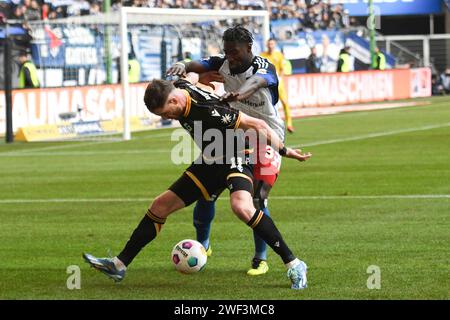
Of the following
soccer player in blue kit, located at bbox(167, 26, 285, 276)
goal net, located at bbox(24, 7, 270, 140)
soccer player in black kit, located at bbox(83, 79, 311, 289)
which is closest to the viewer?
soccer player in black kit, located at bbox(83, 79, 311, 289)

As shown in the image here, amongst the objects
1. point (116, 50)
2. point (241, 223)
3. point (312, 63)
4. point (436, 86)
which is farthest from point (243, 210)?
point (436, 86)

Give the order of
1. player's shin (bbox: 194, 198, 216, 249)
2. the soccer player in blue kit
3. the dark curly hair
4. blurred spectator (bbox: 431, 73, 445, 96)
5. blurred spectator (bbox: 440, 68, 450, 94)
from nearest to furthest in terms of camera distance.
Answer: the dark curly hair < the soccer player in blue kit < player's shin (bbox: 194, 198, 216, 249) < blurred spectator (bbox: 431, 73, 445, 96) < blurred spectator (bbox: 440, 68, 450, 94)

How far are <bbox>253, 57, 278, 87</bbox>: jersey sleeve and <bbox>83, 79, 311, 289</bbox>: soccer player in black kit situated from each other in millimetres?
645

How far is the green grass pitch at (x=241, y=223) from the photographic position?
31.8 ft

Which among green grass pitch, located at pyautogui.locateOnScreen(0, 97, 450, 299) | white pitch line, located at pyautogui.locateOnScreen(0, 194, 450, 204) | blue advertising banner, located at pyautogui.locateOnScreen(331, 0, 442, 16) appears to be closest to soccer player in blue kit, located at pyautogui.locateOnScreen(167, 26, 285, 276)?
green grass pitch, located at pyautogui.locateOnScreen(0, 97, 450, 299)

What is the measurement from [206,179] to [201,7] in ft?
107

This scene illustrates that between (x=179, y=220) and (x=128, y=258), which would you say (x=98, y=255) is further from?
(x=179, y=220)

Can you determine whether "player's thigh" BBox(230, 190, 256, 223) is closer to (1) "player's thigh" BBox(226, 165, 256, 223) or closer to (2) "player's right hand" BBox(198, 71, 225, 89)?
(1) "player's thigh" BBox(226, 165, 256, 223)

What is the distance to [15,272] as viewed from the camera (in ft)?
34.6

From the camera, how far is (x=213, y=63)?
10.7 meters

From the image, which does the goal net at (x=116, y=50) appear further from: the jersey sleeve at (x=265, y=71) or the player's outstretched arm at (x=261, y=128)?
the player's outstretched arm at (x=261, y=128)

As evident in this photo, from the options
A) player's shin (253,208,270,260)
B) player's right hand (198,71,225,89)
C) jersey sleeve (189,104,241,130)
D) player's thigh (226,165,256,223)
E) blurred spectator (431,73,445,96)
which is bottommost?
blurred spectator (431,73,445,96)

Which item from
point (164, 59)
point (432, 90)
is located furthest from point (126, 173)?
point (432, 90)

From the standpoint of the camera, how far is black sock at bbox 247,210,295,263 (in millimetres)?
9594
